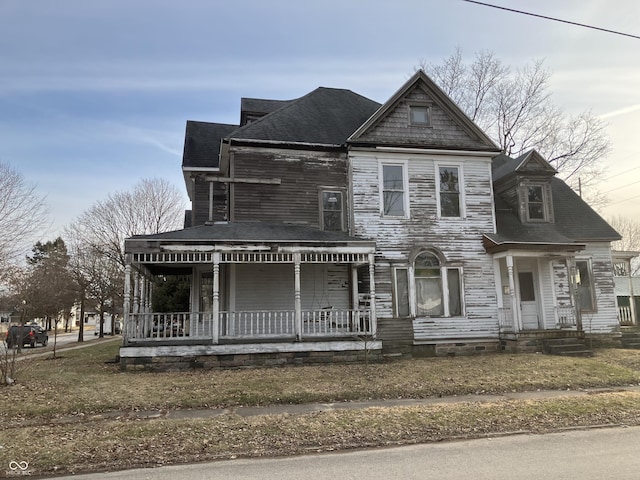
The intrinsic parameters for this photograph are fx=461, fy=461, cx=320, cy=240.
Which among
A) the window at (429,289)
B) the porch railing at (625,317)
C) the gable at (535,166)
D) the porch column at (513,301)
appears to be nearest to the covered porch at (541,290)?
the porch column at (513,301)

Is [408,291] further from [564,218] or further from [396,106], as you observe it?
[564,218]

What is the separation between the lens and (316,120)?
16.9 meters

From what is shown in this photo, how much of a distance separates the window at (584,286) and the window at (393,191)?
24.7 feet

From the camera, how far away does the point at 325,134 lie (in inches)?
637

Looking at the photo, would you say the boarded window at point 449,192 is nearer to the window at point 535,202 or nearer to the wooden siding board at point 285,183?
the window at point 535,202

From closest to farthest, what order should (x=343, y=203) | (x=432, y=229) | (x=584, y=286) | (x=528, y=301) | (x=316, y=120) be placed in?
(x=343, y=203)
(x=432, y=229)
(x=528, y=301)
(x=316, y=120)
(x=584, y=286)

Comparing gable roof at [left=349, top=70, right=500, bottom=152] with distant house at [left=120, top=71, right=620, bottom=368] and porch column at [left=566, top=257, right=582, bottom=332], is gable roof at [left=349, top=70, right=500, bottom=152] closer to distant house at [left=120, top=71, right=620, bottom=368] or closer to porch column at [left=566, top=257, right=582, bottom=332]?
distant house at [left=120, top=71, right=620, bottom=368]

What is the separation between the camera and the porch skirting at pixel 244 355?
12.0 m

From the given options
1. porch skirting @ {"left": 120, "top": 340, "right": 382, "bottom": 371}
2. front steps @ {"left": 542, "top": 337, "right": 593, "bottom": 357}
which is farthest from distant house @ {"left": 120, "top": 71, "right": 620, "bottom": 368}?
porch skirting @ {"left": 120, "top": 340, "right": 382, "bottom": 371}

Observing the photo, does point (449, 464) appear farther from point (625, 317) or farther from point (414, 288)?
point (625, 317)

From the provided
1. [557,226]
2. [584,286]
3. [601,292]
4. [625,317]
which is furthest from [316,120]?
[625,317]

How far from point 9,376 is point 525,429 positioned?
1086 centimetres

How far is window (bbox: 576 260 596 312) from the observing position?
17.3 meters

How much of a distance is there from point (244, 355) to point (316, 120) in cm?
895
